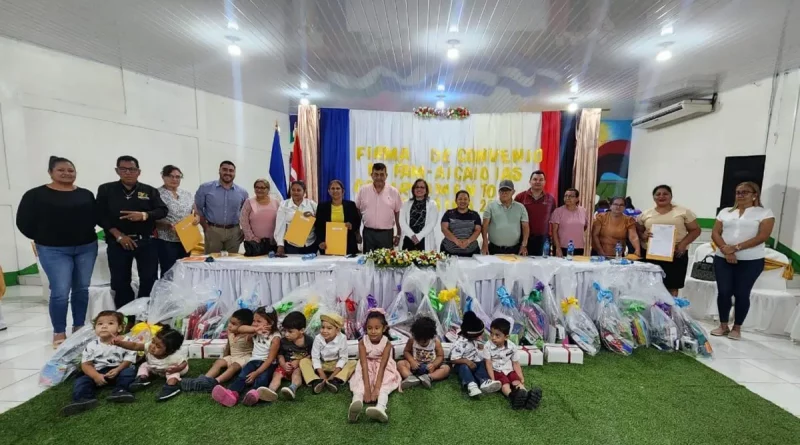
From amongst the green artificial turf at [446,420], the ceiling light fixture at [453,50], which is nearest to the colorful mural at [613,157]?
the ceiling light fixture at [453,50]

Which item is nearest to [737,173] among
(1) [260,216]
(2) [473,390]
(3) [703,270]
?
(3) [703,270]

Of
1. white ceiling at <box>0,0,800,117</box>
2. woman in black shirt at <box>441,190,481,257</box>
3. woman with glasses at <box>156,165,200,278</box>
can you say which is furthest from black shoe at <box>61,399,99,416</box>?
white ceiling at <box>0,0,800,117</box>

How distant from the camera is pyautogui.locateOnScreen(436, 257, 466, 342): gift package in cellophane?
2916mm

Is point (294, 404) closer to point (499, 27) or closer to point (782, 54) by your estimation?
point (499, 27)

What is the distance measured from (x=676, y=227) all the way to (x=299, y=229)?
11.8 ft

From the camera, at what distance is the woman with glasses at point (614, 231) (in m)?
3.57

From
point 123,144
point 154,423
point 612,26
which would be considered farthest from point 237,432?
point 123,144

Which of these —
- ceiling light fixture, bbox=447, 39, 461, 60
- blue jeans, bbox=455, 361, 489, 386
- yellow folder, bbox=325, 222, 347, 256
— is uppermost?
ceiling light fixture, bbox=447, 39, 461, 60

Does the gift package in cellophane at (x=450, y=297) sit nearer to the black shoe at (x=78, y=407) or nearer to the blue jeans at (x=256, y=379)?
the blue jeans at (x=256, y=379)

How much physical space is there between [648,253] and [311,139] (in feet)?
16.0

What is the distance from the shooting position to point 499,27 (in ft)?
11.4

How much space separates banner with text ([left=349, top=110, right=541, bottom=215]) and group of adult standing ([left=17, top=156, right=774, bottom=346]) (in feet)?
6.89

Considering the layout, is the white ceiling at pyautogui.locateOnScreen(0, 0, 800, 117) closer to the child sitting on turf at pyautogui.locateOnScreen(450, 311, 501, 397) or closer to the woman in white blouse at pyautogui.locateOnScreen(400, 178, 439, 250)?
the woman in white blouse at pyautogui.locateOnScreen(400, 178, 439, 250)

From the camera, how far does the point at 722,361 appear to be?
2941mm
